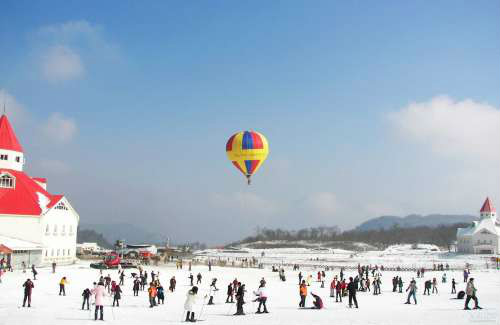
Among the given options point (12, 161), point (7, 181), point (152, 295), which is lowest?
point (152, 295)

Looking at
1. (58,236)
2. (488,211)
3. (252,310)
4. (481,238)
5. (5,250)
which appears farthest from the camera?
(488,211)

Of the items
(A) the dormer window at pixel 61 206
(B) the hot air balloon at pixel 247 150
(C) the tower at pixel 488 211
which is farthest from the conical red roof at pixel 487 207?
(A) the dormer window at pixel 61 206

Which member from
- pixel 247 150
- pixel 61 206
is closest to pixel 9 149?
pixel 61 206

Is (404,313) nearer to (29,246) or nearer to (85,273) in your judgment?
(85,273)

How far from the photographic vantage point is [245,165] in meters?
54.1

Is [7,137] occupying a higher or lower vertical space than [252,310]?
higher

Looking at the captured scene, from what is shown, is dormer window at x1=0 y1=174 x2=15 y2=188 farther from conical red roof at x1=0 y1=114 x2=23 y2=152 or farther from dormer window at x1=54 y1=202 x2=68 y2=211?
conical red roof at x1=0 y1=114 x2=23 y2=152

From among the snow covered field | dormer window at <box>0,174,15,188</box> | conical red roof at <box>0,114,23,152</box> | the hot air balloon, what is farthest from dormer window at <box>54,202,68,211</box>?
the snow covered field

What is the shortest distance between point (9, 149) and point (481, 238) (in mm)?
82201

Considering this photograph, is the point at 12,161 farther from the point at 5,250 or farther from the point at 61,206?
the point at 5,250

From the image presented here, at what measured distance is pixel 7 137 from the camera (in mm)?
60469

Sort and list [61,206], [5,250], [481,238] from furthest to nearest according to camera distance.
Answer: [481,238] → [61,206] → [5,250]

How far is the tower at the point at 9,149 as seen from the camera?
2324 inches

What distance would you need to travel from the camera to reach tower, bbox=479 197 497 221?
106 metres
